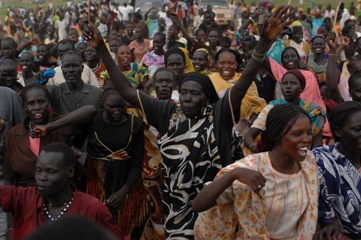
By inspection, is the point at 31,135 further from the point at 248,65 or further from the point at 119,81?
the point at 248,65

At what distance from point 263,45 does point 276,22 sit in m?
0.18

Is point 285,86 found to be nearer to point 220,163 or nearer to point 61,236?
point 220,163

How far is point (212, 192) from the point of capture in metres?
3.38

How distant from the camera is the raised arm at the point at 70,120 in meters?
4.36

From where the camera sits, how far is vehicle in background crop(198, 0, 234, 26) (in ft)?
72.3

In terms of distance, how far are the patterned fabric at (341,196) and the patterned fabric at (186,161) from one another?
83 centimetres

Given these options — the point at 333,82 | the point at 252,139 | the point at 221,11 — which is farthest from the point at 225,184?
the point at 221,11

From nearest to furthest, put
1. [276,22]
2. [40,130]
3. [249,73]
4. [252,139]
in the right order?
1. [276,22]
2. [249,73]
3. [40,130]
4. [252,139]

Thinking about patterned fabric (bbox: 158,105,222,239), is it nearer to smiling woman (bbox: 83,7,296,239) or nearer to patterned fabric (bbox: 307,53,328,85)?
smiling woman (bbox: 83,7,296,239)

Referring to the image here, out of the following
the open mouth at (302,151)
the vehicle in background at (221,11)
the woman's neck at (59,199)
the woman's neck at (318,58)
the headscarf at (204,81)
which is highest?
the headscarf at (204,81)

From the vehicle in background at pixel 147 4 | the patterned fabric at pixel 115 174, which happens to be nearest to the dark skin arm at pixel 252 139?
the patterned fabric at pixel 115 174

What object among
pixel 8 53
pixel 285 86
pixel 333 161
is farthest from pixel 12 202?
pixel 8 53

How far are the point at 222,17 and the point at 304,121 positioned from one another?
1910cm

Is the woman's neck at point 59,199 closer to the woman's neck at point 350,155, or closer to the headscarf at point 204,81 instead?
the headscarf at point 204,81
